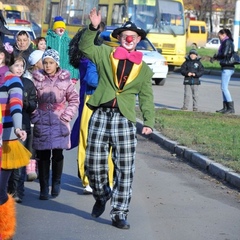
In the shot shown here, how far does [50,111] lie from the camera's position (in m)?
8.81

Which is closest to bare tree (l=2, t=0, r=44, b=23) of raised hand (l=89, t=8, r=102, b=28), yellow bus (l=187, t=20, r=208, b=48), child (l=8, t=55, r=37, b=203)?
yellow bus (l=187, t=20, r=208, b=48)

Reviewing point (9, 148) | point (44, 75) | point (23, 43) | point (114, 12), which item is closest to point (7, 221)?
point (9, 148)

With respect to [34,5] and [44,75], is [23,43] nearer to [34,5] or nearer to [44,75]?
[44,75]

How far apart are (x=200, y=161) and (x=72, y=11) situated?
24556 millimetres

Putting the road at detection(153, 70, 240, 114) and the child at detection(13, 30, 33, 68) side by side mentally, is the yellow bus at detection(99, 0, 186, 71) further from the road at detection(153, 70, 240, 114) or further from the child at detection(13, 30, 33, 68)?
the child at detection(13, 30, 33, 68)

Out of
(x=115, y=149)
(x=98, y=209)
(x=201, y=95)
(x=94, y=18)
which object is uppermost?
(x=94, y=18)

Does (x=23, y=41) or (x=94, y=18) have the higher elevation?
(x=94, y=18)

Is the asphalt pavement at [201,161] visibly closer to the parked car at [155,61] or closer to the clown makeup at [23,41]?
the clown makeup at [23,41]

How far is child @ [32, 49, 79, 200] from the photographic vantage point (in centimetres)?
878

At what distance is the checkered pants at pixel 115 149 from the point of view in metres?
7.36

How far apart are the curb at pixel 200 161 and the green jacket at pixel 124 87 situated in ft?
9.31

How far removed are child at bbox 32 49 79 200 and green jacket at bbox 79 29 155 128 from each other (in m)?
1.39

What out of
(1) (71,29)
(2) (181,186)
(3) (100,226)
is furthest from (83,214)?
(1) (71,29)

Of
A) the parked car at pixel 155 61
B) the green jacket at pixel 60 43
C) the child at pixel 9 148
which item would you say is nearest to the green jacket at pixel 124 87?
the child at pixel 9 148
